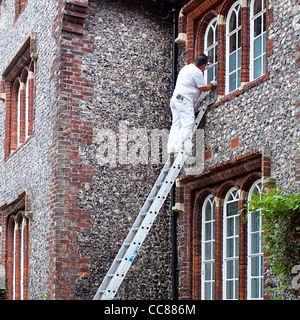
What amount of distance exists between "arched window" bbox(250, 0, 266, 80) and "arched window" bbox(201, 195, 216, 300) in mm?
2447

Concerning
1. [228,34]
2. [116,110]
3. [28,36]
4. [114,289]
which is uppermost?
[28,36]

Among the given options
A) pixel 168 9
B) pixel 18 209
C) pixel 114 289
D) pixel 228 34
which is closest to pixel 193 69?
pixel 228 34

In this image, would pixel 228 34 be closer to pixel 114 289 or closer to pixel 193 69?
pixel 193 69

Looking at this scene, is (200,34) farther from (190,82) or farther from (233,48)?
(190,82)

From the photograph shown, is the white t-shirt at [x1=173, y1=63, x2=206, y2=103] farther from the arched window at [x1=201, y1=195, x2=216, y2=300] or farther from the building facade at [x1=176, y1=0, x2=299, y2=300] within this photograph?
the arched window at [x1=201, y1=195, x2=216, y2=300]

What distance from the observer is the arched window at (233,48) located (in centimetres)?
1109

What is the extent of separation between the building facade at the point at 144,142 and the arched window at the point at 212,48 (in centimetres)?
4

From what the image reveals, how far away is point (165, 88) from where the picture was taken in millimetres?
12984

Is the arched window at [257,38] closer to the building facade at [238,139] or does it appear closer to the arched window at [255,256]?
the building facade at [238,139]

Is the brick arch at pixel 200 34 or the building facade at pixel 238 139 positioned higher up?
the brick arch at pixel 200 34

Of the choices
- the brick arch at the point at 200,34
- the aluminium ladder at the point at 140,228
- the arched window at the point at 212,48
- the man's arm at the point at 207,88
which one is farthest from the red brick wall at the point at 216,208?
the brick arch at the point at 200,34

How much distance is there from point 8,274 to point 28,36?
561 centimetres

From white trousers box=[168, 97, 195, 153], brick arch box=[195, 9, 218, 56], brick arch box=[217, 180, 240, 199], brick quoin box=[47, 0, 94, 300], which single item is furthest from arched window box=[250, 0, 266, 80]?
brick quoin box=[47, 0, 94, 300]

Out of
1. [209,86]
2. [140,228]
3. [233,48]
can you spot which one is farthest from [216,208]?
[233,48]
